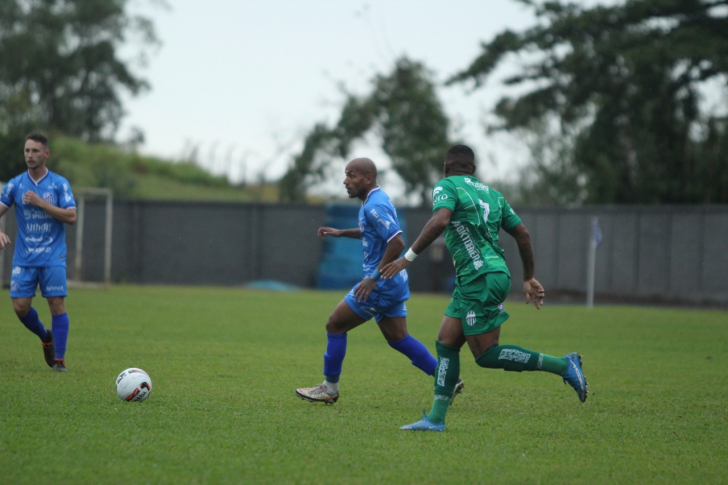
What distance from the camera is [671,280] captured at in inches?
965

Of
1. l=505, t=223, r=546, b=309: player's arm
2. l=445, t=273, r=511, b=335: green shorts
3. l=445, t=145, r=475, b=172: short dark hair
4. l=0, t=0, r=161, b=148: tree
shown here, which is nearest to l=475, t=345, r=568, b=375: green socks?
l=445, t=273, r=511, b=335: green shorts

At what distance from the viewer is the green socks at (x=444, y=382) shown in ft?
19.7

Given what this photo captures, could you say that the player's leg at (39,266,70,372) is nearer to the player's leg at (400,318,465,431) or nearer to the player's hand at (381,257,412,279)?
the player's hand at (381,257,412,279)

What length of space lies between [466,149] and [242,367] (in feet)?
13.4

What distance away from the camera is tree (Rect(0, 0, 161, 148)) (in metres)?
46.5

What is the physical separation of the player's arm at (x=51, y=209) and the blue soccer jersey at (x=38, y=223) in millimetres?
141

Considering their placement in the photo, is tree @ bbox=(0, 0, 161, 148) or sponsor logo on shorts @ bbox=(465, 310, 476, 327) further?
tree @ bbox=(0, 0, 161, 148)

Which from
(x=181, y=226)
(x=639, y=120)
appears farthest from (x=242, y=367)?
(x=639, y=120)

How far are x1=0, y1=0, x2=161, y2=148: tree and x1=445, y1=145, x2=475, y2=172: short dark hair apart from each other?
1639 inches

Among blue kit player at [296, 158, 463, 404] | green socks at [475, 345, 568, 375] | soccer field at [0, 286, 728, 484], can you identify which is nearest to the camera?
soccer field at [0, 286, 728, 484]

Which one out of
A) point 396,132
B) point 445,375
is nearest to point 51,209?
point 445,375

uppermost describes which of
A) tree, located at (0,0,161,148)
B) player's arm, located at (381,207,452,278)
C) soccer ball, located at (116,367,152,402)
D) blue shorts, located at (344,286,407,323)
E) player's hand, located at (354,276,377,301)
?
tree, located at (0,0,161,148)

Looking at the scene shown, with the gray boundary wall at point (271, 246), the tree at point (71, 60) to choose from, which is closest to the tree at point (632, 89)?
the gray boundary wall at point (271, 246)

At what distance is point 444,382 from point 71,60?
47.7 m
